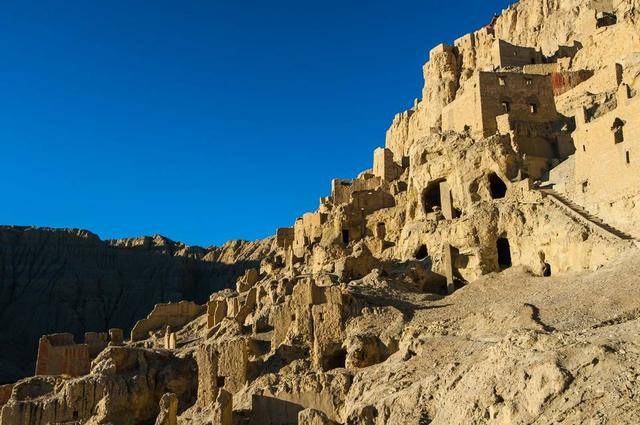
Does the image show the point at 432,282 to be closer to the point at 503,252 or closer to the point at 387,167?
the point at 503,252

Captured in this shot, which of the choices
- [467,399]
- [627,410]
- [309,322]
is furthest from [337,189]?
[627,410]

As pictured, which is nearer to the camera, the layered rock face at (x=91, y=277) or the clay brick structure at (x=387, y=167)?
the clay brick structure at (x=387, y=167)

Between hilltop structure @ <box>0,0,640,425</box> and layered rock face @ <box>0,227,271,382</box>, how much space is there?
157 ft

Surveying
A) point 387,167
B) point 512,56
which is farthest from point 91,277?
point 512,56

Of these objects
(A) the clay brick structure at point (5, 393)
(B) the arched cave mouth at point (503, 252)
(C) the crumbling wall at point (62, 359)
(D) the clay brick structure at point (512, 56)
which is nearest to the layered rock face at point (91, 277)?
(C) the crumbling wall at point (62, 359)

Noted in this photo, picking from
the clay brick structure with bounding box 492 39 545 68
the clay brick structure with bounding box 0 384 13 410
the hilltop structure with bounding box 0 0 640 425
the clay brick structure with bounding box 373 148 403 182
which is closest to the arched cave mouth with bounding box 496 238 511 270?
the hilltop structure with bounding box 0 0 640 425

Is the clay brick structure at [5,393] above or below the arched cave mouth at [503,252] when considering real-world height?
below

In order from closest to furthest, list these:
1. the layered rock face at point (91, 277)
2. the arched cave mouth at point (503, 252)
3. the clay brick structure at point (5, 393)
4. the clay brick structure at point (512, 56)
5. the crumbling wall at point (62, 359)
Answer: the arched cave mouth at point (503, 252), the clay brick structure at point (5, 393), the crumbling wall at point (62, 359), the clay brick structure at point (512, 56), the layered rock face at point (91, 277)

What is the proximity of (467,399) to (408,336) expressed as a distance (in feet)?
31.5

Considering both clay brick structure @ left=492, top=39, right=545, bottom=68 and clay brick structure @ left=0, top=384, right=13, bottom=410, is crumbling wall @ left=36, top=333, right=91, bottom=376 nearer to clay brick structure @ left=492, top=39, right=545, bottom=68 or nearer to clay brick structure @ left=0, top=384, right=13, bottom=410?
clay brick structure @ left=0, top=384, right=13, bottom=410

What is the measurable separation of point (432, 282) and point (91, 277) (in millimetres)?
77108

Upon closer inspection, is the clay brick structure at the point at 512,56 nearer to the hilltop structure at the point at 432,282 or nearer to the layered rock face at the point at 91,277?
the hilltop structure at the point at 432,282

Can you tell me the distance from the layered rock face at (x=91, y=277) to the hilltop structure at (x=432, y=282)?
47.8 metres

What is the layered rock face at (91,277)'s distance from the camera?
306 ft
